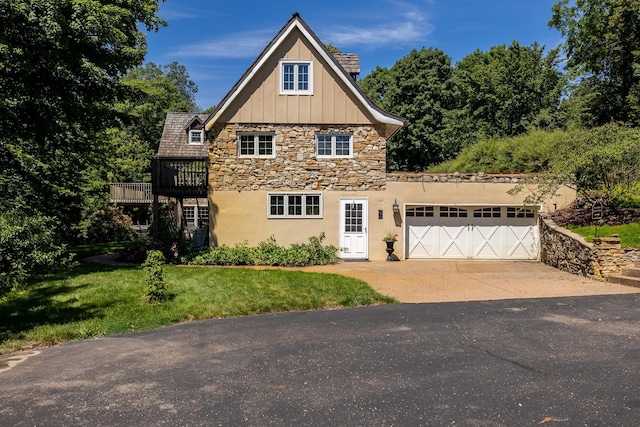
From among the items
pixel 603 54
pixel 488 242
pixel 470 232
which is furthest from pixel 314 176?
pixel 603 54

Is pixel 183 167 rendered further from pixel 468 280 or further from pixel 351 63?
pixel 468 280

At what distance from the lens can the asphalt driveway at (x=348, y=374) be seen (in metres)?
4.62

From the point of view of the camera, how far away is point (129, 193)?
33312 mm

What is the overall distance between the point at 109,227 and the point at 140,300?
72.9 feet

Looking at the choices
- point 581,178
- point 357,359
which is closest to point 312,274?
point 357,359

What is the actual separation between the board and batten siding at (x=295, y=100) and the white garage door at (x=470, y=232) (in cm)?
486

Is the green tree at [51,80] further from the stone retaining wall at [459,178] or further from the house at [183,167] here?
the stone retaining wall at [459,178]

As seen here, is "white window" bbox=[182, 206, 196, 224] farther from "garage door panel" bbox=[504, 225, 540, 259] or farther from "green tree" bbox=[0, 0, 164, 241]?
"garage door panel" bbox=[504, 225, 540, 259]

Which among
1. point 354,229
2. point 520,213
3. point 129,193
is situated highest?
point 129,193

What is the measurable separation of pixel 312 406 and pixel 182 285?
8082mm

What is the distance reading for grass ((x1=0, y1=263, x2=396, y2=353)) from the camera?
338 inches

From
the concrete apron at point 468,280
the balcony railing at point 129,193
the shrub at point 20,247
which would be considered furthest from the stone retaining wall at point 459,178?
the balcony railing at point 129,193

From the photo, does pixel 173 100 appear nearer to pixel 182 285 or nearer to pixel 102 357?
pixel 182 285

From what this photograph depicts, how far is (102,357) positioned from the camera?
6785 mm
